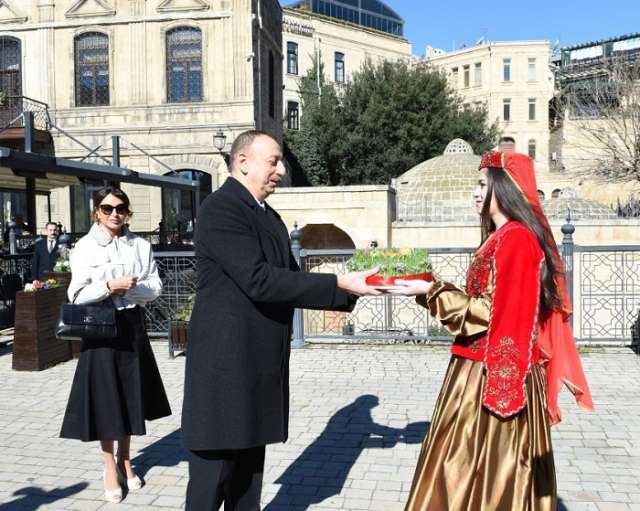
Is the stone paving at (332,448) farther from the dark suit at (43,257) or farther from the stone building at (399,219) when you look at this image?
the stone building at (399,219)

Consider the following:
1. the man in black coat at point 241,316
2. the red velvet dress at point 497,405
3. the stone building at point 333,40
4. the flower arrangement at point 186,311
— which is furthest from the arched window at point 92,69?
the red velvet dress at point 497,405

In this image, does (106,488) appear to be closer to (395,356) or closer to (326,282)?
(326,282)

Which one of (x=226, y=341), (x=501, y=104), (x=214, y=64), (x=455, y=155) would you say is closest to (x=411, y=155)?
(x=455, y=155)

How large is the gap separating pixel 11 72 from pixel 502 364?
26.6 meters

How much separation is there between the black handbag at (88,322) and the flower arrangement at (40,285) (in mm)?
4191

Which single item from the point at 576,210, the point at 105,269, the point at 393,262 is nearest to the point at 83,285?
the point at 105,269

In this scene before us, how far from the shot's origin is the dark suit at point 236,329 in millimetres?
2762

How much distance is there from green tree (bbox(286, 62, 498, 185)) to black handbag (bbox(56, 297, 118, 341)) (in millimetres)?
33009

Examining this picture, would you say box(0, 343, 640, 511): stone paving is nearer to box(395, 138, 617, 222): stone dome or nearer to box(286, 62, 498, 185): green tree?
box(395, 138, 617, 222): stone dome

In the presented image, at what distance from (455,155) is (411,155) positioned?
10188 mm

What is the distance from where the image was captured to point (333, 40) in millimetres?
52344

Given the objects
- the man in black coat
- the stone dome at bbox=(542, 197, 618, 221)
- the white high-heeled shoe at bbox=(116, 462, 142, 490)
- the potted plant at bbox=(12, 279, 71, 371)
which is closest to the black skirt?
the white high-heeled shoe at bbox=(116, 462, 142, 490)

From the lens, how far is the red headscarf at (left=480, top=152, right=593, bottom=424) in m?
3.04

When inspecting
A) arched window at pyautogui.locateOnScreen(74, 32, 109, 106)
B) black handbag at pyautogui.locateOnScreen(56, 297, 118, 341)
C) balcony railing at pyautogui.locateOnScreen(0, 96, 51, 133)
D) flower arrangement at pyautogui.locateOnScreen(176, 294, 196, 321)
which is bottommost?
flower arrangement at pyautogui.locateOnScreen(176, 294, 196, 321)
